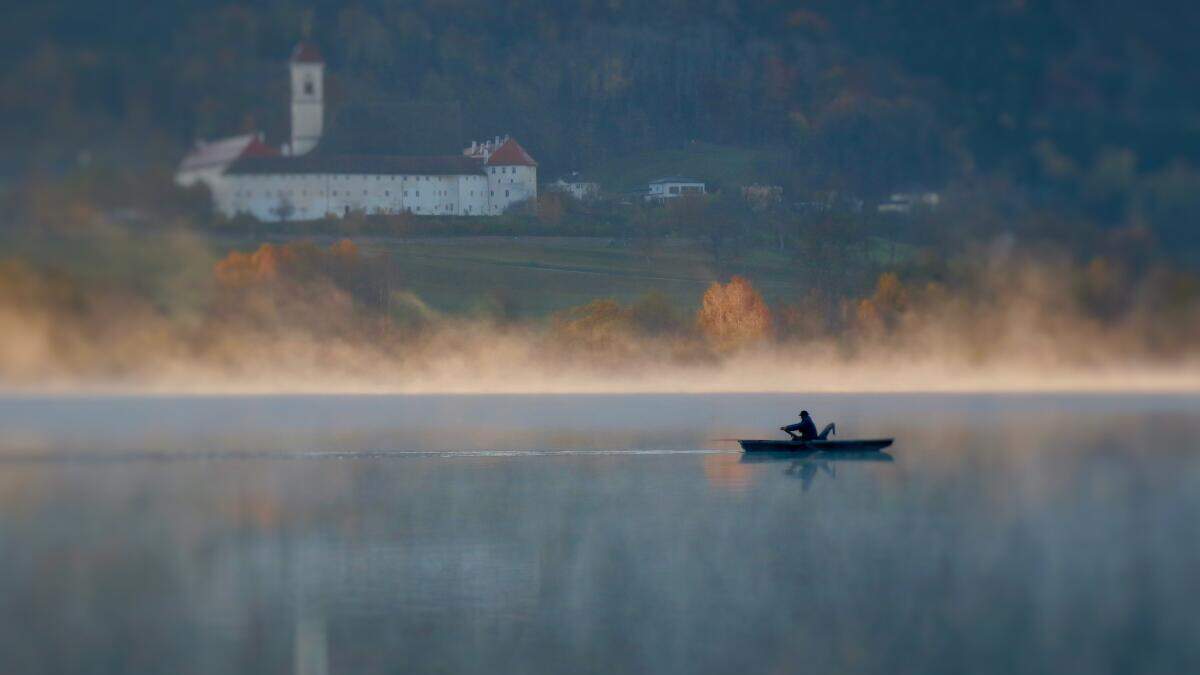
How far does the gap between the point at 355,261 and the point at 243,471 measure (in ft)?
110

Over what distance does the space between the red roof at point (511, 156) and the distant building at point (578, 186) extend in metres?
1.49

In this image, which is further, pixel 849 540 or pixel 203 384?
pixel 203 384

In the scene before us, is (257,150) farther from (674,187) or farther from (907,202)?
(907,202)

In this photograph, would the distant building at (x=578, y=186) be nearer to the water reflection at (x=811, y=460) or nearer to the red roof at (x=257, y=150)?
the red roof at (x=257, y=150)

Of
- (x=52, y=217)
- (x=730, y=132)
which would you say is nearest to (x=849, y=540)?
(x=52, y=217)

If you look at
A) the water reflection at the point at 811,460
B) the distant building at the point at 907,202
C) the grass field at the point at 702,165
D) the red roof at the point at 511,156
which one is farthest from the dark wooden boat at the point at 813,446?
the distant building at the point at 907,202

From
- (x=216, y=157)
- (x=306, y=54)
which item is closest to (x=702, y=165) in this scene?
(x=306, y=54)

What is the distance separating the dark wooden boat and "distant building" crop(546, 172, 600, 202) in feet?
116

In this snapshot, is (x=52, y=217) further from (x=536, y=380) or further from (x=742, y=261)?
(x=742, y=261)

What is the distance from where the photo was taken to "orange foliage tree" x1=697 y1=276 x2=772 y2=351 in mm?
64438

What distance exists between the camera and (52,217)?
172ft

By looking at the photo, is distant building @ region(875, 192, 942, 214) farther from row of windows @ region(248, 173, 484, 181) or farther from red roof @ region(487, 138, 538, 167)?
row of windows @ region(248, 173, 484, 181)

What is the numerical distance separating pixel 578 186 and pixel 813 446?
36.9 m

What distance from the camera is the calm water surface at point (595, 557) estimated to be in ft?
48.6
